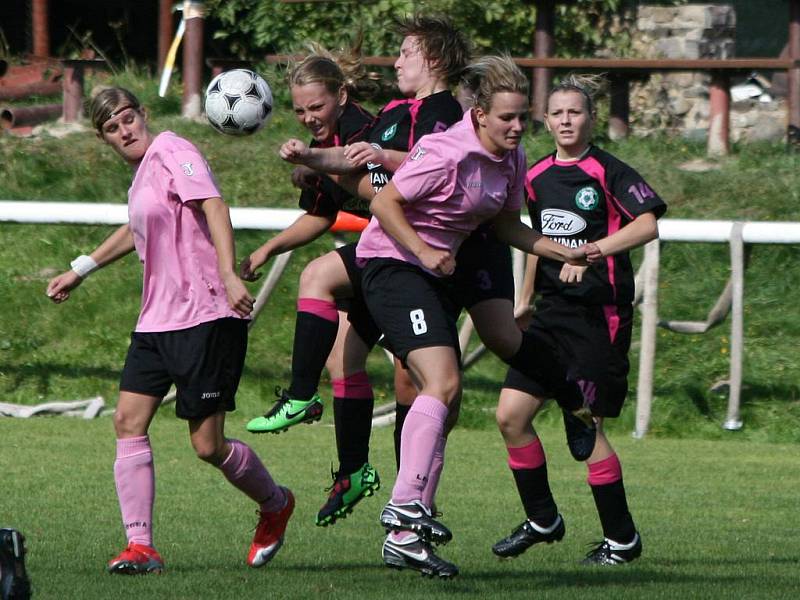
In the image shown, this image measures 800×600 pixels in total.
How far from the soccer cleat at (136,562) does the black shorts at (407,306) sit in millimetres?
1236

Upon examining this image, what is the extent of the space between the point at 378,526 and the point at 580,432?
1.49 m

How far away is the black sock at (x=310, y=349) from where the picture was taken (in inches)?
268

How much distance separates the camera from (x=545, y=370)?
665 cm

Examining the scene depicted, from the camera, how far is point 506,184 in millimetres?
6215

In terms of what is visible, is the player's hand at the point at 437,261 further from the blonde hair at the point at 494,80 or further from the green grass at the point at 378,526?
the green grass at the point at 378,526

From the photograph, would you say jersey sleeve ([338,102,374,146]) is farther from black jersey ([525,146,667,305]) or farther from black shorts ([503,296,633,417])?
black shorts ([503,296,633,417])

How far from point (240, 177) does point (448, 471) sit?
623cm

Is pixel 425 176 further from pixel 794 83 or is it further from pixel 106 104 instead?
pixel 794 83

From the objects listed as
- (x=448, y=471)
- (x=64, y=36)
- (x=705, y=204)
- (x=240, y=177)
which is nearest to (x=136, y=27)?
(x=64, y=36)

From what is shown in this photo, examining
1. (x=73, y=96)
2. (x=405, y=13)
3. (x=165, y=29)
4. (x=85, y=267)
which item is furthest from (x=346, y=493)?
(x=165, y=29)

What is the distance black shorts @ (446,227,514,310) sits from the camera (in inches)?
253

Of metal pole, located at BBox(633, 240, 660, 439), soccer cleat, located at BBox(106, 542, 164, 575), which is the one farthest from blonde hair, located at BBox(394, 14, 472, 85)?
metal pole, located at BBox(633, 240, 660, 439)

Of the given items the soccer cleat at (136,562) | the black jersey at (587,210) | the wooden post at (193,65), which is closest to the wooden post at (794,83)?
the wooden post at (193,65)

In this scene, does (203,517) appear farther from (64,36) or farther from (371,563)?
(64,36)
